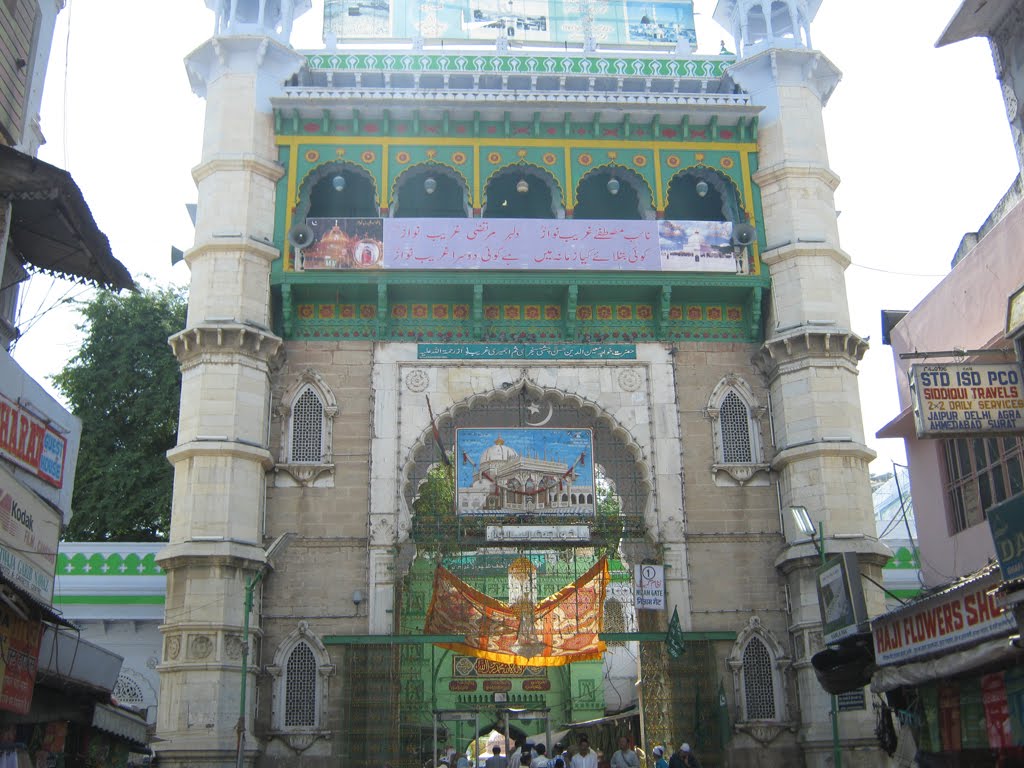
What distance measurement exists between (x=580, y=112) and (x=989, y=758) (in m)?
11.8

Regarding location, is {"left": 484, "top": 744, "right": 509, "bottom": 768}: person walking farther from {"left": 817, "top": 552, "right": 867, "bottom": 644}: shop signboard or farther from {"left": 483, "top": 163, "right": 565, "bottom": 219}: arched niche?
{"left": 483, "top": 163, "right": 565, "bottom": 219}: arched niche

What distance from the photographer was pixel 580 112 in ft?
59.9

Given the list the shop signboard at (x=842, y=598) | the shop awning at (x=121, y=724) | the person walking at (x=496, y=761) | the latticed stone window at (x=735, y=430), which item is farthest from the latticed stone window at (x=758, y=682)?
the shop awning at (x=121, y=724)

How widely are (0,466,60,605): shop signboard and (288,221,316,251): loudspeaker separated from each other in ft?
23.5

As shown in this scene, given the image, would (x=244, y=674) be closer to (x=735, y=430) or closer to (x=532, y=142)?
(x=735, y=430)

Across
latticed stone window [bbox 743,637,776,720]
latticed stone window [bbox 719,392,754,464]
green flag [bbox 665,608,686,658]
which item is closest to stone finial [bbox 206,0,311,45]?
latticed stone window [bbox 719,392,754,464]

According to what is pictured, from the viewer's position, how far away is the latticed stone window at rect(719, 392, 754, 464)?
1742 cm

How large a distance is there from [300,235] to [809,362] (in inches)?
324

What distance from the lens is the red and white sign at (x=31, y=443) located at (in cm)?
1016

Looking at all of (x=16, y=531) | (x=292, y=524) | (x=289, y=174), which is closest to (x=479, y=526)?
(x=292, y=524)

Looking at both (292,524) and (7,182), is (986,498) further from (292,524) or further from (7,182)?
(7,182)

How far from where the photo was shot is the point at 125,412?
973 inches

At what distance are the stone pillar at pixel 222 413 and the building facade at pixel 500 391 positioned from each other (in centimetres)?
5

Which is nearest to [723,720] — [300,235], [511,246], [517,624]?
[517,624]
